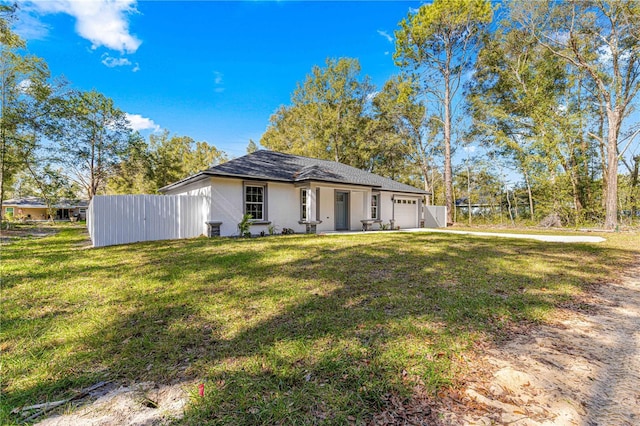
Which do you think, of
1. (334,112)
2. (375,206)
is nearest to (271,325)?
(375,206)

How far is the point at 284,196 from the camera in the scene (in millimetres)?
12164

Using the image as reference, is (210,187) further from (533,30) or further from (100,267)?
(533,30)

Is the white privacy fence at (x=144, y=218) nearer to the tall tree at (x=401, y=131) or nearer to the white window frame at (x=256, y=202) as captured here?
the white window frame at (x=256, y=202)

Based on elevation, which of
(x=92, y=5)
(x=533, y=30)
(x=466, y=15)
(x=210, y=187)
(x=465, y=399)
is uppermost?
(x=466, y=15)

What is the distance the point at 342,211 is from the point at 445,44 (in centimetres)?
1402

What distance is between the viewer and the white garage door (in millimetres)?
17219

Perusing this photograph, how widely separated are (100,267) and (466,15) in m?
22.3


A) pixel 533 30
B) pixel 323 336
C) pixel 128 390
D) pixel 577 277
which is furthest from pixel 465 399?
pixel 533 30

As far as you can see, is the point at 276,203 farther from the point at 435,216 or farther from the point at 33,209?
the point at 33,209

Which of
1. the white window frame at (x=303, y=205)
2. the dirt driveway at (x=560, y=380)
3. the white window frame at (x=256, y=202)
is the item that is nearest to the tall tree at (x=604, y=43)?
the white window frame at (x=303, y=205)

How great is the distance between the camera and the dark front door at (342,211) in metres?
14.2

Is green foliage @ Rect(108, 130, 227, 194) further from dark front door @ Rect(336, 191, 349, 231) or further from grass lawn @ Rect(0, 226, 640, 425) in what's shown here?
grass lawn @ Rect(0, 226, 640, 425)

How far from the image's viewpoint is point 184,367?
2078 millimetres

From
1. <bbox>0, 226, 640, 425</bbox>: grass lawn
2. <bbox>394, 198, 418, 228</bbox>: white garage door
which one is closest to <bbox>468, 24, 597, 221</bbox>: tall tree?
<bbox>394, 198, 418, 228</bbox>: white garage door
